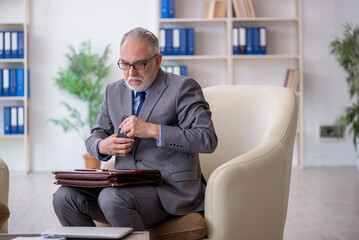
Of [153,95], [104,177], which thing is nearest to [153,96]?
[153,95]

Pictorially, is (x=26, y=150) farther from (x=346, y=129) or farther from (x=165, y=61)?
(x=346, y=129)

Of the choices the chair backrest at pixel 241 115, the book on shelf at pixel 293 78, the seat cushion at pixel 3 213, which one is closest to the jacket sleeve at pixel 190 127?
the chair backrest at pixel 241 115

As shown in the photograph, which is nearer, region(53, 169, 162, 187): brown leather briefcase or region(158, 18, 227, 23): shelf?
region(53, 169, 162, 187): brown leather briefcase

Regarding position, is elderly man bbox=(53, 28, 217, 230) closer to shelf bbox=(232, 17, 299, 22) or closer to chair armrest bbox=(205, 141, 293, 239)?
chair armrest bbox=(205, 141, 293, 239)

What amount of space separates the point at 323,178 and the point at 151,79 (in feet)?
12.0

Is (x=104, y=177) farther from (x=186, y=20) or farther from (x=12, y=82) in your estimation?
(x=12, y=82)

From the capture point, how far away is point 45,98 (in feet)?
20.5

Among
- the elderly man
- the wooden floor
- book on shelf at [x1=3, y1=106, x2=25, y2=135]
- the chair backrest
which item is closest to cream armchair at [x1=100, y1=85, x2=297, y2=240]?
the chair backrest

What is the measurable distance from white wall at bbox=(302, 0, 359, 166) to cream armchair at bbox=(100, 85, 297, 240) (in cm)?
408

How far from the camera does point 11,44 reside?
6062 mm

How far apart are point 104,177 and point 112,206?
0.34ft

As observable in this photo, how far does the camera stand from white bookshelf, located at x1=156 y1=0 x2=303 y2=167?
6332 millimetres

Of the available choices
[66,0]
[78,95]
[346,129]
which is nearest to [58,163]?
[78,95]

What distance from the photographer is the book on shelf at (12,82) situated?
6008 millimetres
